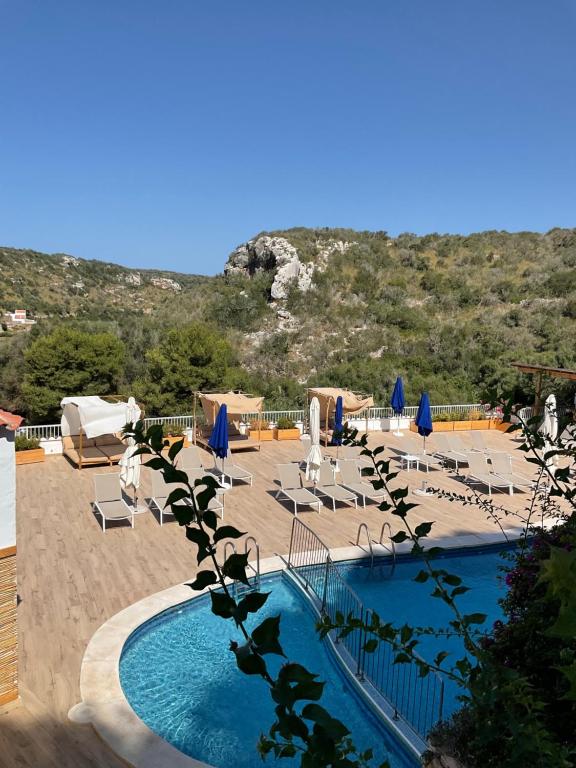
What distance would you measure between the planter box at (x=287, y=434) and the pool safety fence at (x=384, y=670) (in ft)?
26.6

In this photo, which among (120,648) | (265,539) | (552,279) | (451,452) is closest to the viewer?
(120,648)

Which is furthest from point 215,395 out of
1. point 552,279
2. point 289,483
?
point 552,279

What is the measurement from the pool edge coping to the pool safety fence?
2.87 feet

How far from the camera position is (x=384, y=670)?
6.19 metres

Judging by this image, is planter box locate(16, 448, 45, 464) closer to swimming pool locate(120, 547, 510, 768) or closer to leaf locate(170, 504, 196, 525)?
swimming pool locate(120, 547, 510, 768)

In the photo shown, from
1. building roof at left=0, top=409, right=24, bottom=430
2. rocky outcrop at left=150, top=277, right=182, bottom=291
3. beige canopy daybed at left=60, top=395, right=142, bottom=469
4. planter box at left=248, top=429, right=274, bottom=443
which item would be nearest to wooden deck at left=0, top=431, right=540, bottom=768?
beige canopy daybed at left=60, top=395, right=142, bottom=469

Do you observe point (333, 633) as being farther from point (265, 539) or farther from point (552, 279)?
point (552, 279)

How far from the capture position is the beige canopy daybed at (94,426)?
11.9m

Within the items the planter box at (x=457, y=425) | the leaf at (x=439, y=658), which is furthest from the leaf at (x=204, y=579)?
the planter box at (x=457, y=425)

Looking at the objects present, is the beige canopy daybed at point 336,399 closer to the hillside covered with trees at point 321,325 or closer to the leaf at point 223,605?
the hillside covered with trees at point 321,325

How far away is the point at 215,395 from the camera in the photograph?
47.4ft

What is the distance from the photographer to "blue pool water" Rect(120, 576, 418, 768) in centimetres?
529

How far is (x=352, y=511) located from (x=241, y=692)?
5.38 m

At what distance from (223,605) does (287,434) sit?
15.4 metres
